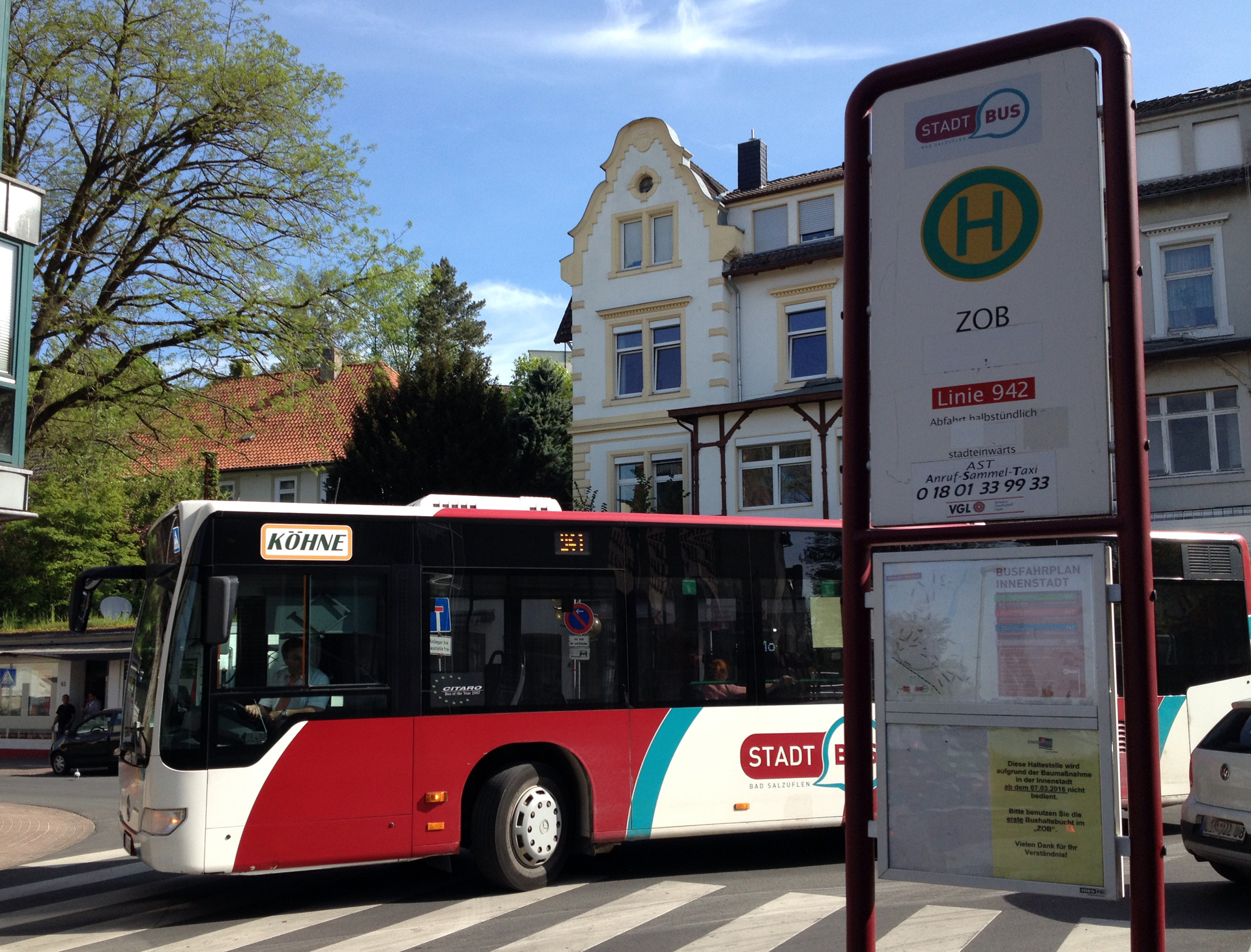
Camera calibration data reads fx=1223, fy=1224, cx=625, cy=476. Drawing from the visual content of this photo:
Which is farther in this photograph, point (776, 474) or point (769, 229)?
point (769, 229)

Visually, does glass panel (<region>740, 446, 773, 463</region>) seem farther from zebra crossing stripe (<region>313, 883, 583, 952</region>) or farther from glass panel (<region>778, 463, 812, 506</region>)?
zebra crossing stripe (<region>313, 883, 583, 952</region>)

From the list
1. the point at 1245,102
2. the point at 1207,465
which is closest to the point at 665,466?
the point at 1207,465

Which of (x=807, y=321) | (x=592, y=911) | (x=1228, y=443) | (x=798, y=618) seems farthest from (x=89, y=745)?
(x=1228, y=443)

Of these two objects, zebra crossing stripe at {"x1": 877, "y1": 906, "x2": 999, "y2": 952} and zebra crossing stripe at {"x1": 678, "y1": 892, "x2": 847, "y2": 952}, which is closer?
zebra crossing stripe at {"x1": 877, "y1": 906, "x2": 999, "y2": 952}

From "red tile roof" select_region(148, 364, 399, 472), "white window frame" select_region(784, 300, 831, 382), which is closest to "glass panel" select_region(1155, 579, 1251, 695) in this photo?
"red tile roof" select_region(148, 364, 399, 472)

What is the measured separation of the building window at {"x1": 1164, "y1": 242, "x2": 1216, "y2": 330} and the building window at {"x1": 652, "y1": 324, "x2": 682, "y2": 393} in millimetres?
11891

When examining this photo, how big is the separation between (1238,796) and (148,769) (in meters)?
7.92

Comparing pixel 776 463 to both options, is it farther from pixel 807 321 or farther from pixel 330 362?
pixel 330 362

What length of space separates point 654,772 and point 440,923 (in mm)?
2432

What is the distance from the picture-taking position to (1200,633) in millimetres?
13648

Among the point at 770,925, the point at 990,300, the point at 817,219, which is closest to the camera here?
the point at 990,300

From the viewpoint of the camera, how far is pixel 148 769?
29.6 feet

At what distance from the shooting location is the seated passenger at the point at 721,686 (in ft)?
35.6

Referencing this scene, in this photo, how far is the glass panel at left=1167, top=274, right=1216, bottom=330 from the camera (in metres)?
26.3
